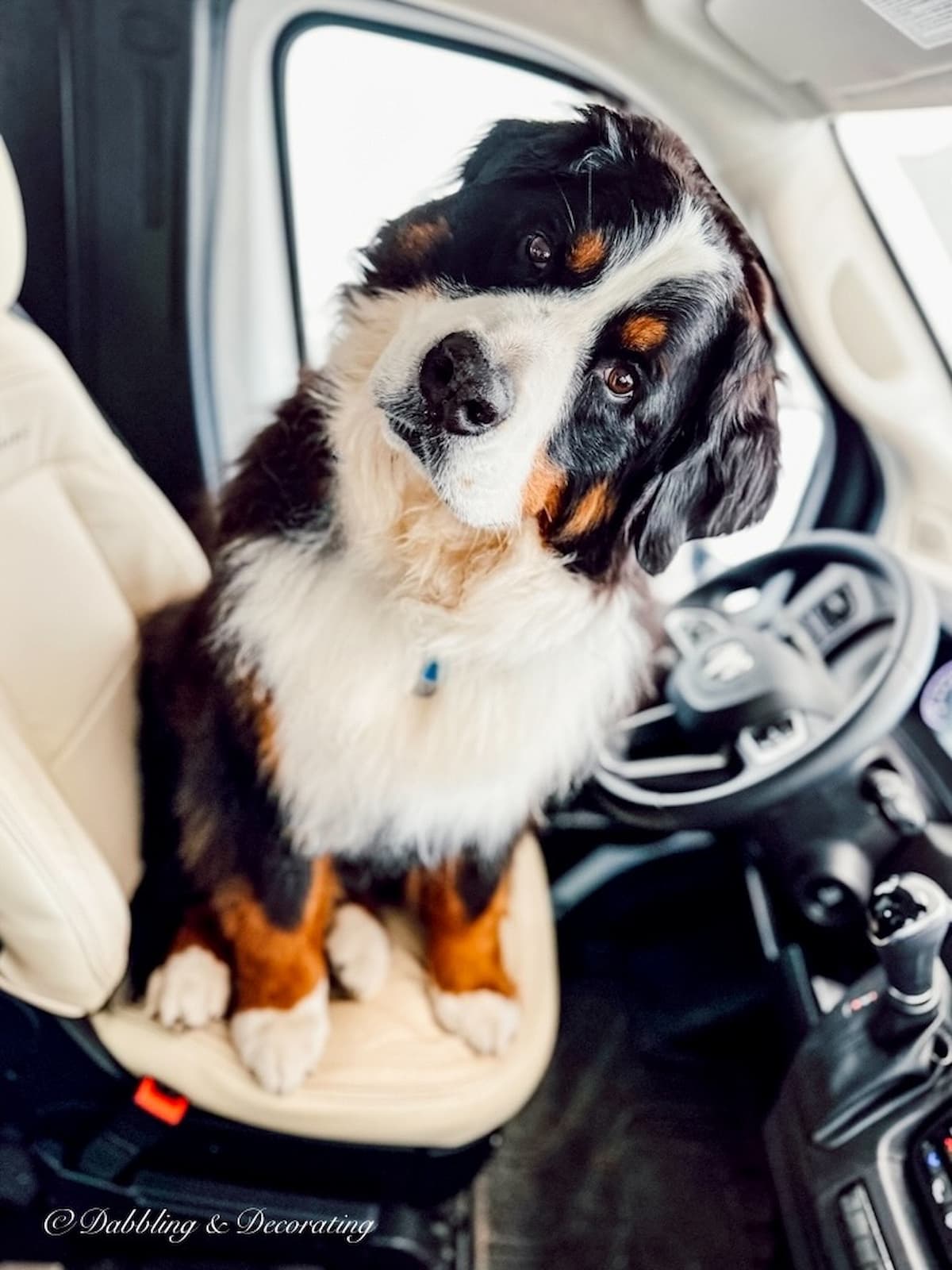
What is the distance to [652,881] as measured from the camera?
159 centimetres

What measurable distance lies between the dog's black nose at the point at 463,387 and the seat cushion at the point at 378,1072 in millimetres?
706

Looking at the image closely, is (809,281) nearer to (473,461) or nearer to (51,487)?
(473,461)

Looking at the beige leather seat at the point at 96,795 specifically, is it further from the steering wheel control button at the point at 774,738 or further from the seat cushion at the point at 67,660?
the steering wheel control button at the point at 774,738

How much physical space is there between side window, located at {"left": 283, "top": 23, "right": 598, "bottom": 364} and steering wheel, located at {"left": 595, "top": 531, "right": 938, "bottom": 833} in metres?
0.60

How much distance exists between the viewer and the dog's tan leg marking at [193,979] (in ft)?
3.74

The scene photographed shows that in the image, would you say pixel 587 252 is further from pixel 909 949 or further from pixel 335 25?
pixel 909 949

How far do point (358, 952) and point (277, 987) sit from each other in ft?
0.40

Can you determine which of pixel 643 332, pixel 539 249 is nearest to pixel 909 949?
pixel 643 332

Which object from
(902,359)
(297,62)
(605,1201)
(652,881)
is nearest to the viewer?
(297,62)

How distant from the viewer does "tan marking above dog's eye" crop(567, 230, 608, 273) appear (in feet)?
2.93

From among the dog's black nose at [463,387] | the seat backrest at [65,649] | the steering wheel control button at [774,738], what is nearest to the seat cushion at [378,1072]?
the seat backrest at [65,649]

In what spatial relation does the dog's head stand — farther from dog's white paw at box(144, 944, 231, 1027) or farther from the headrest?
dog's white paw at box(144, 944, 231, 1027)

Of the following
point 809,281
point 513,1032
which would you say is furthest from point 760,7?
point 513,1032

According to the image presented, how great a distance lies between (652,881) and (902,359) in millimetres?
824
